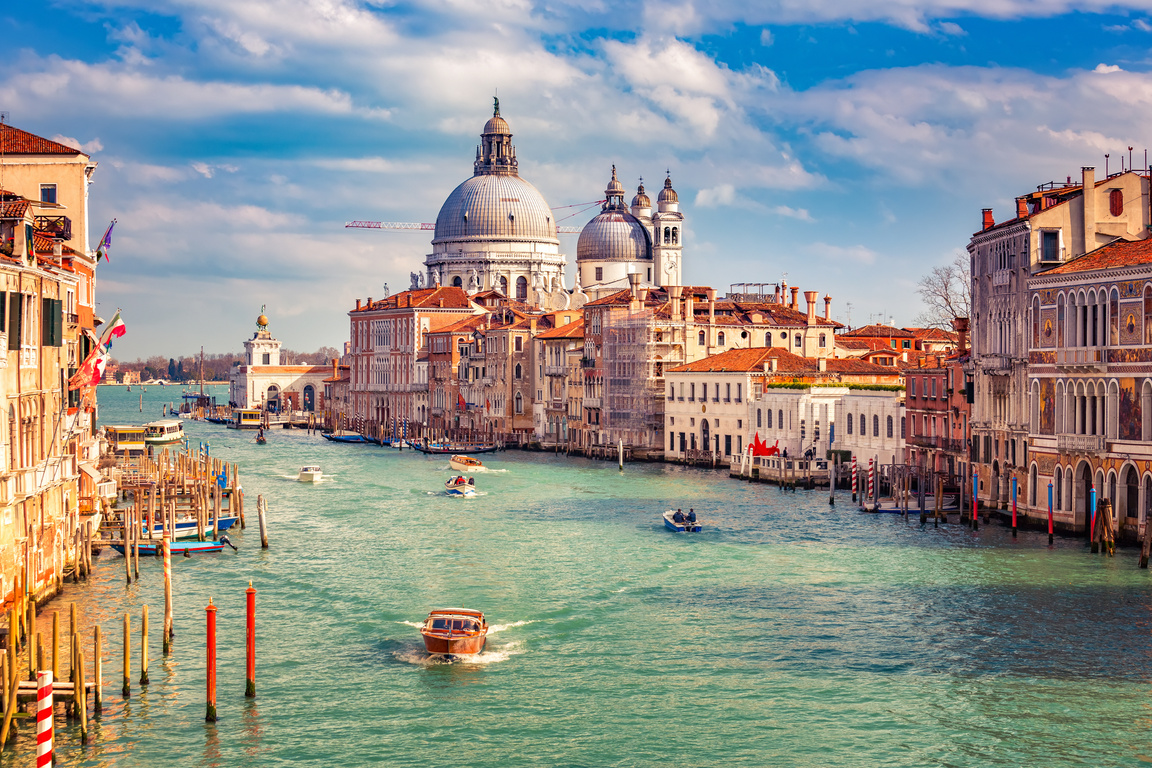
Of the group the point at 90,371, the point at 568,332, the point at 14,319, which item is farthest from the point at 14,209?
the point at 568,332

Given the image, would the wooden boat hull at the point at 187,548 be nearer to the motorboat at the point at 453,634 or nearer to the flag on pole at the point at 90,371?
the flag on pole at the point at 90,371

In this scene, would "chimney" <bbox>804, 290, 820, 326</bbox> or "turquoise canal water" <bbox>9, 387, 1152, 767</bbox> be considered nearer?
"turquoise canal water" <bbox>9, 387, 1152, 767</bbox>

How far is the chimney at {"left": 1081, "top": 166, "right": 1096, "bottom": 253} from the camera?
3388 cm

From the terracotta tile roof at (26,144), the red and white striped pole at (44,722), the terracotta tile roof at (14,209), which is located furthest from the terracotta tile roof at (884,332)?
the red and white striped pole at (44,722)

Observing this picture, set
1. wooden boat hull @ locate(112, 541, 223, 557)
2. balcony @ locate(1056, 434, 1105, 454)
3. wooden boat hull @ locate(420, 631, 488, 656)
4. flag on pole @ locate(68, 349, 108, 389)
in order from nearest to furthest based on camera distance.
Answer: wooden boat hull @ locate(420, 631, 488, 656), flag on pole @ locate(68, 349, 108, 389), balcony @ locate(1056, 434, 1105, 454), wooden boat hull @ locate(112, 541, 223, 557)

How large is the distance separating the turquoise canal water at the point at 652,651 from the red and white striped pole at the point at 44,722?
5.54ft

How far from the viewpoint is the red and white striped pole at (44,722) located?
48.1 feet

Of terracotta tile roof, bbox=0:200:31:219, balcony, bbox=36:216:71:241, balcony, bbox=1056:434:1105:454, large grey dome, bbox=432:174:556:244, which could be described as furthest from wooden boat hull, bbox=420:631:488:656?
large grey dome, bbox=432:174:556:244

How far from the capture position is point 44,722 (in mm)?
14789

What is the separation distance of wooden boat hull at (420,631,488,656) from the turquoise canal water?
0.30 meters

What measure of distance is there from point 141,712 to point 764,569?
14829mm

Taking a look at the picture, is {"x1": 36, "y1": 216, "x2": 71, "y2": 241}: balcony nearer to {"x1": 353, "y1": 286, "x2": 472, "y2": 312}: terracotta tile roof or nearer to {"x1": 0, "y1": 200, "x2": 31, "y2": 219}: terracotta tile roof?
{"x1": 0, "y1": 200, "x2": 31, "y2": 219}: terracotta tile roof

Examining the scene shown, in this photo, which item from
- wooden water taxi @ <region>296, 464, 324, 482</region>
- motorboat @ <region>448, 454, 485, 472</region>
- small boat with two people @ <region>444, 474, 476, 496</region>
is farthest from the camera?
motorboat @ <region>448, 454, 485, 472</region>

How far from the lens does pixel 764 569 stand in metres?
30.0
